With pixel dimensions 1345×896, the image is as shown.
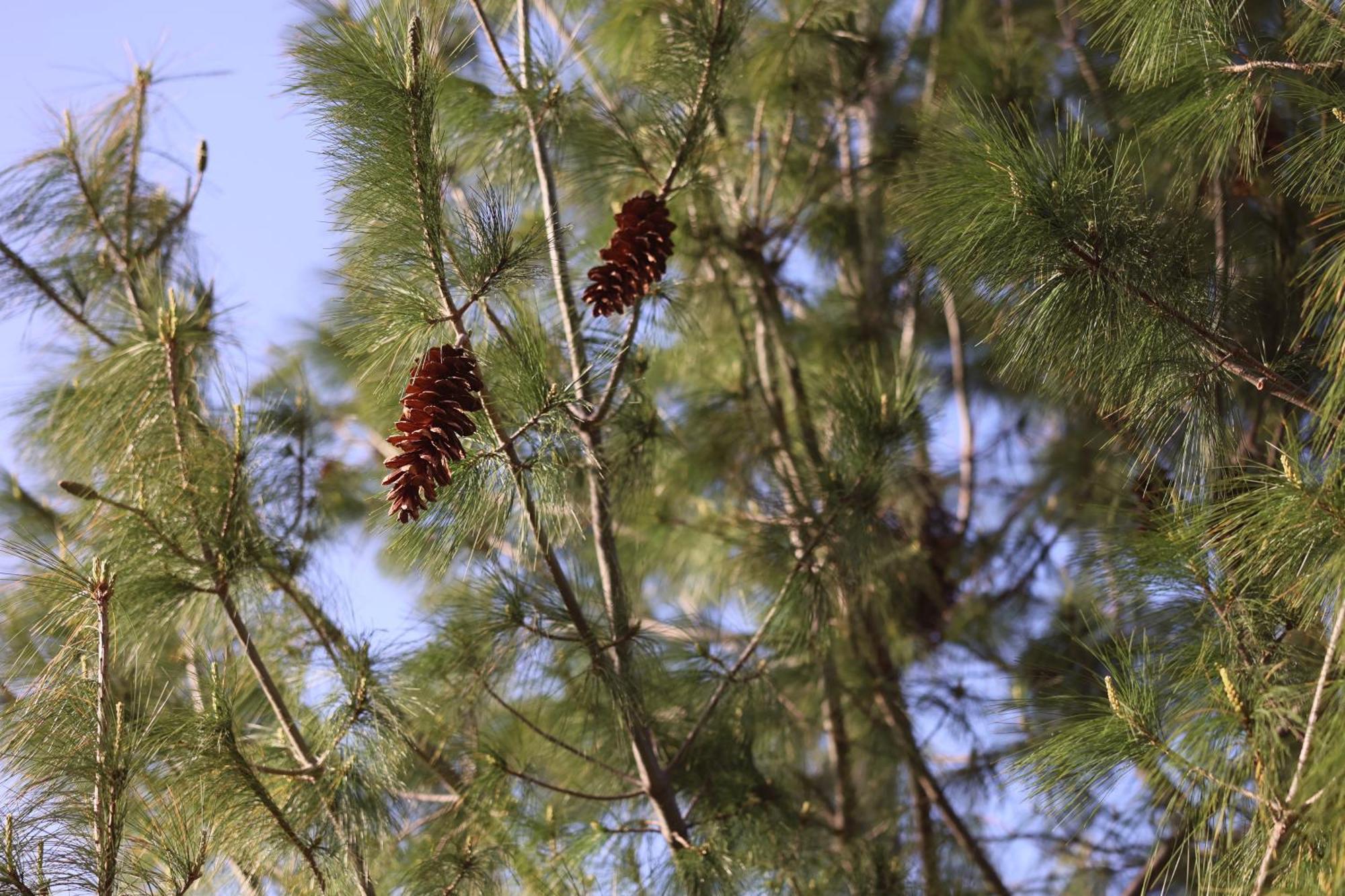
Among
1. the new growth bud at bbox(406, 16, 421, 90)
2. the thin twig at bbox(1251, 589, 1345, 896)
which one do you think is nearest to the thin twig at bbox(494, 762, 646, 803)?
the thin twig at bbox(1251, 589, 1345, 896)

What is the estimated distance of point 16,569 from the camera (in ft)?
4.86

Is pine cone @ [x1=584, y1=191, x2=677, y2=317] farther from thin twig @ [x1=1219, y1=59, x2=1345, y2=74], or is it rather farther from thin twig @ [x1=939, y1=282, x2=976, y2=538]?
thin twig @ [x1=939, y1=282, x2=976, y2=538]

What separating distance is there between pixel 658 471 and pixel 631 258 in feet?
3.42

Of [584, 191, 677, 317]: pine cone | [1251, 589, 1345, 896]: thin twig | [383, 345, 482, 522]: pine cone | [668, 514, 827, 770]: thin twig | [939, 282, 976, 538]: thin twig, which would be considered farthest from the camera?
[939, 282, 976, 538]: thin twig

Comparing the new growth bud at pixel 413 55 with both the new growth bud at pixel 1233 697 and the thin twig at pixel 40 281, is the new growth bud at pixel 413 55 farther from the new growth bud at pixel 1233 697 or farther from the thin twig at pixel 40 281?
the new growth bud at pixel 1233 697

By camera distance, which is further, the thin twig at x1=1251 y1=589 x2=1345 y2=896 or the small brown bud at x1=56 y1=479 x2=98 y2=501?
the small brown bud at x1=56 y1=479 x2=98 y2=501

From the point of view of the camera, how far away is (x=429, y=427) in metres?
1.25

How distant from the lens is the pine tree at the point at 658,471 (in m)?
1.26

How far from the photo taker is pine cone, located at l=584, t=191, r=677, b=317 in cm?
154

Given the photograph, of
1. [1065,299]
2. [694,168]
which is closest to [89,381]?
[694,168]

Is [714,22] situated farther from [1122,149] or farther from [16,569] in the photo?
[16,569]

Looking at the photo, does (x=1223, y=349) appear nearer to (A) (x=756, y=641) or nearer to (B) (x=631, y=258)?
(B) (x=631, y=258)

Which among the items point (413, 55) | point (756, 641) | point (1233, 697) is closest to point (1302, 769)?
point (1233, 697)

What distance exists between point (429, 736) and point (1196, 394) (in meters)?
1.19
